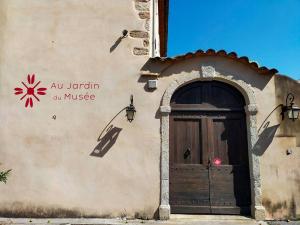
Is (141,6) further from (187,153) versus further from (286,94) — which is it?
(286,94)

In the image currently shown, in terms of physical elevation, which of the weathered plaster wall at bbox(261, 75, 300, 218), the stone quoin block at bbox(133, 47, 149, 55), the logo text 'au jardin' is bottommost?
the weathered plaster wall at bbox(261, 75, 300, 218)

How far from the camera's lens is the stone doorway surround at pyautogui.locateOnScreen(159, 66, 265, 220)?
17.3 feet

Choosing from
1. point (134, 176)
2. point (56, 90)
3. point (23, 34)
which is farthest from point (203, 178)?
point (23, 34)

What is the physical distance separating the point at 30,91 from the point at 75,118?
1101mm

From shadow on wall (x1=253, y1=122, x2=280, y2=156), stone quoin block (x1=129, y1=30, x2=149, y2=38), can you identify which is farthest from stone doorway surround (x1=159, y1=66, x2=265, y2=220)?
stone quoin block (x1=129, y1=30, x2=149, y2=38)

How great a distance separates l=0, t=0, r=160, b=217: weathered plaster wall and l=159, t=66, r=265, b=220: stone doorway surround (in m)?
0.15

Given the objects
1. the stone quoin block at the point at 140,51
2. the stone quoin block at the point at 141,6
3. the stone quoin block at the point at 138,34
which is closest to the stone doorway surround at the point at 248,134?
the stone quoin block at the point at 140,51

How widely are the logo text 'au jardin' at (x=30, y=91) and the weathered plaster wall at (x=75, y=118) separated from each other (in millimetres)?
100

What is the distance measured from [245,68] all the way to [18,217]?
5.16 meters

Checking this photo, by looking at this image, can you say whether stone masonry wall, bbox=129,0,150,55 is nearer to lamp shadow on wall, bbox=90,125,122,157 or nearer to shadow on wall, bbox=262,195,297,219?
lamp shadow on wall, bbox=90,125,122,157

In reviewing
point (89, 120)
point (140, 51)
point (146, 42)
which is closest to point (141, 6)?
point (146, 42)

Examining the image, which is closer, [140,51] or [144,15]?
[140,51]

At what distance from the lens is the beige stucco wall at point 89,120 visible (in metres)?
5.41

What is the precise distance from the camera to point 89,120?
225 inches
